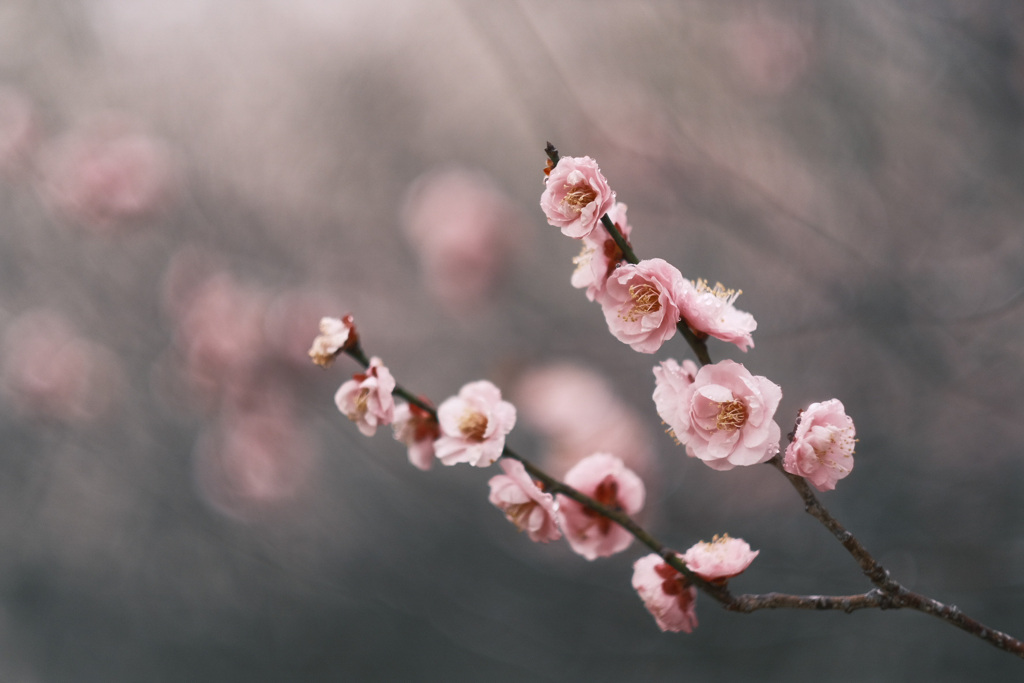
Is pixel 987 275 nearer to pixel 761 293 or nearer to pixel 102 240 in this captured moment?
pixel 761 293

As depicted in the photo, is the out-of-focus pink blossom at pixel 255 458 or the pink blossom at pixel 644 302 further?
the out-of-focus pink blossom at pixel 255 458

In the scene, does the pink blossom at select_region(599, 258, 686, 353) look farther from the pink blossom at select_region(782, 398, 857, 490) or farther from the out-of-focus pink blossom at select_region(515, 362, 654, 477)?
the out-of-focus pink blossom at select_region(515, 362, 654, 477)

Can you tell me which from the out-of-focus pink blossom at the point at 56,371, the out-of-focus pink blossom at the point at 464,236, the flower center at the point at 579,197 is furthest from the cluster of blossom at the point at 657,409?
the out-of-focus pink blossom at the point at 56,371

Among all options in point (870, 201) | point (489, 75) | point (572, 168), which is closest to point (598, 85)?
point (489, 75)

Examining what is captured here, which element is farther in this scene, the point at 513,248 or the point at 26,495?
the point at 26,495

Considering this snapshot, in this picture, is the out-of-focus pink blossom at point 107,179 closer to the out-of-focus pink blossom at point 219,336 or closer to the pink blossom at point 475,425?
the out-of-focus pink blossom at point 219,336

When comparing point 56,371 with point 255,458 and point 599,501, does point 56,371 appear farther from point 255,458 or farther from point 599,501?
point 599,501
